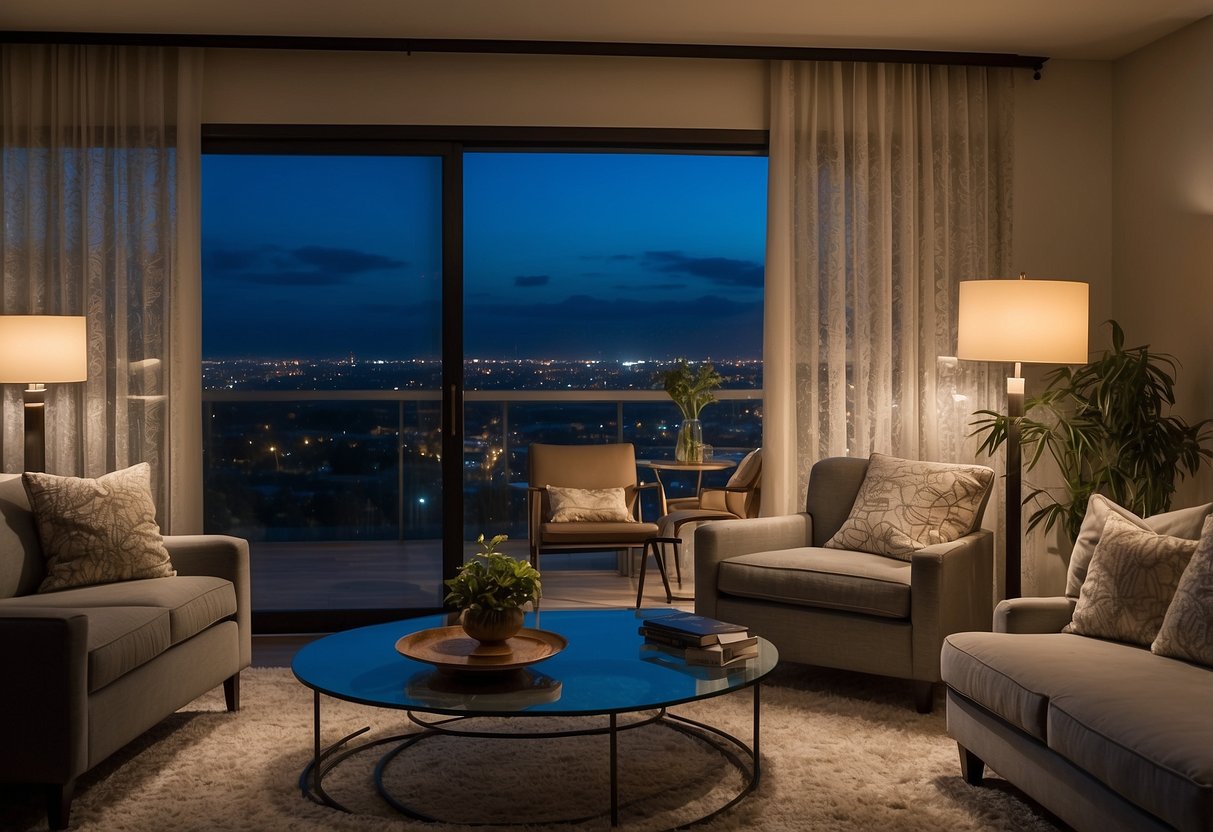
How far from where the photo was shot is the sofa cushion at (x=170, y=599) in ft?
11.9

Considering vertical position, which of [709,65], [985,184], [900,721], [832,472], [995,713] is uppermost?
[709,65]

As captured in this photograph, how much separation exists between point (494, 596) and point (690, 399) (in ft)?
12.1

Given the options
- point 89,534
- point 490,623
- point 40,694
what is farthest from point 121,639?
point 490,623

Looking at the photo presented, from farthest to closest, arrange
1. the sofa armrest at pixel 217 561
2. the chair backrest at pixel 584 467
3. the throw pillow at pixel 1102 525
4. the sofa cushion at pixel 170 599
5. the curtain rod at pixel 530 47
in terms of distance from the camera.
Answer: the chair backrest at pixel 584 467
the curtain rod at pixel 530 47
the sofa armrest at pixel 217 561
the sofa cushion at pixel 170 599
the throw pillow at pixel 1102 525

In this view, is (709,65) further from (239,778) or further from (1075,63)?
(239,778)

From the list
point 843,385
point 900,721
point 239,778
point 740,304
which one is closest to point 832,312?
point 843,385

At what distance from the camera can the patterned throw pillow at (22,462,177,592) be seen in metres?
3.92

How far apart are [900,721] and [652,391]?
389 cm

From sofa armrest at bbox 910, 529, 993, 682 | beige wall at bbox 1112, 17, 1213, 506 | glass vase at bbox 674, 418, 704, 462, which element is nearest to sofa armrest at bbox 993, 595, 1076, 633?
sofa armrest at bbox 910, 529, 993, 682

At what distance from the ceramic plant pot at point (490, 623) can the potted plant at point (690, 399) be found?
353 centimetres

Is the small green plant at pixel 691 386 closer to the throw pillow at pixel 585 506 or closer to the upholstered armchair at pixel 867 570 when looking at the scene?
the throw pillow at pixel 585 506

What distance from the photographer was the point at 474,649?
3348mm

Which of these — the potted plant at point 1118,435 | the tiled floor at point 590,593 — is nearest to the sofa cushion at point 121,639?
the tiled floor at point 590,593

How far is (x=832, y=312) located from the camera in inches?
220
